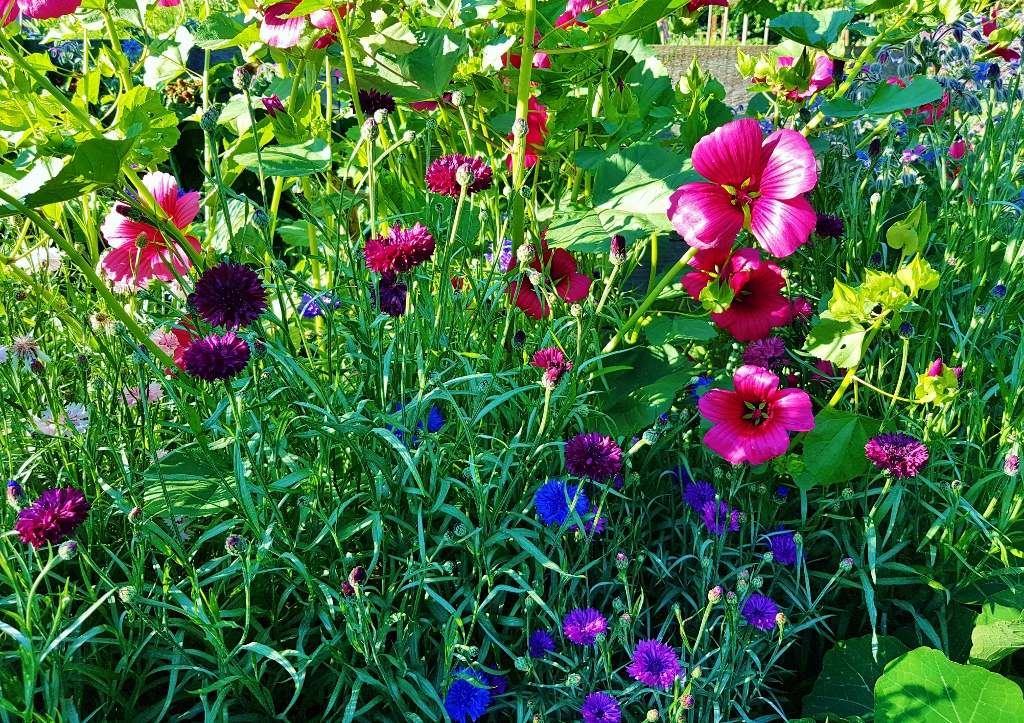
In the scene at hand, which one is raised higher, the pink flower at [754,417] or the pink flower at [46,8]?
the pink flower at [46,8]

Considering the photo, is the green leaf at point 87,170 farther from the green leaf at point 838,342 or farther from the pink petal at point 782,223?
the green leaf at point 838,342

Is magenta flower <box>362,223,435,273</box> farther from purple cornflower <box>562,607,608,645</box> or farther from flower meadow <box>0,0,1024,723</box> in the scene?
purple cornflower <box>562,607,608,645</box>

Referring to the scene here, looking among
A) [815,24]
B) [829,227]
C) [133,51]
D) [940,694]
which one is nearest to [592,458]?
[940,694]

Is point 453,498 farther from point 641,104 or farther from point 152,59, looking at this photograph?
point 152,59

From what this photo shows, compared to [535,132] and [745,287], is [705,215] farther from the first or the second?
[535,132]

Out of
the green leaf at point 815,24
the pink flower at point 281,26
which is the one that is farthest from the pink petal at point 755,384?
the pink flower at point 281,26

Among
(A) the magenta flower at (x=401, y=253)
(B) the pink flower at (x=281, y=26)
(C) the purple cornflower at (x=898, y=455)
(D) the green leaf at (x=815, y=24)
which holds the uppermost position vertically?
(B) the pink flower at (x=281, y=26)

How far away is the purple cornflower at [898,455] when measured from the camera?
1143mm

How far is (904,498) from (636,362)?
50 centimetres

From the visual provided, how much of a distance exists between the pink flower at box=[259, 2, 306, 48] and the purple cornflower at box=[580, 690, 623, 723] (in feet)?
3.37

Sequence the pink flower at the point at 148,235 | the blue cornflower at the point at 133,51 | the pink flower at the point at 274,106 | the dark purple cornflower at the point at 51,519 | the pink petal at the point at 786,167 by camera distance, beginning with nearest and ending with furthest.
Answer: the dark purple cornflower at the point at 51,519 < the pink petal at the point at 786,167 < the pink flower at the point at 148,235 < the pink flower at the point at 274,106 < the blue cornflower at the point at 133,51

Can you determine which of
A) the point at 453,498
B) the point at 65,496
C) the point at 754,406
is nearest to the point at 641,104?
the point at 754,406

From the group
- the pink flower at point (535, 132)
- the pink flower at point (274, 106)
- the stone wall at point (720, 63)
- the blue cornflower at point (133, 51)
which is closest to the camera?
the pink flower at point (274, 106)

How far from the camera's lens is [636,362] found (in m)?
1.43
